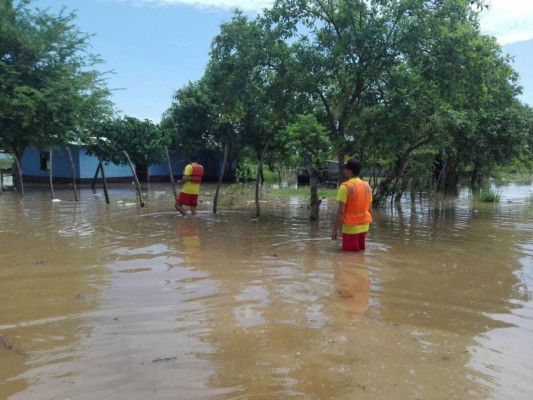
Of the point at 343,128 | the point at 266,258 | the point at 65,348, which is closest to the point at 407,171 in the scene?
the point at 343,128

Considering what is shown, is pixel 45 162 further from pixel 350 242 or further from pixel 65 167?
pixel 350 242

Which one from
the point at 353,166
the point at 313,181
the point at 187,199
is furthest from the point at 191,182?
the point at 353,166

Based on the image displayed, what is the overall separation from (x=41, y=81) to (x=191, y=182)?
31.6 ft

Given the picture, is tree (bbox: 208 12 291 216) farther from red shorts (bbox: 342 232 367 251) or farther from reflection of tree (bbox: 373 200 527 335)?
red shorts (bbox: 342 232 367 251)

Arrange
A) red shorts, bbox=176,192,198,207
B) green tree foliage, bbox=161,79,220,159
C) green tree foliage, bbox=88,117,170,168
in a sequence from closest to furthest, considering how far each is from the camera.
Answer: red shorts, bbox=176,192,198,207
green tree foliage, bbox=88,117,170,168
green tree foliage, bbox=161,79,220,159

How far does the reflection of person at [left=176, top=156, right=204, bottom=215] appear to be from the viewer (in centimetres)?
1252

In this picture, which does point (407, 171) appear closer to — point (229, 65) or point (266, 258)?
point (229, 65)

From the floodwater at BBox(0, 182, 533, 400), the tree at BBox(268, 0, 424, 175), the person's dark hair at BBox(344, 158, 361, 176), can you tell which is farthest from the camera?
the tree at BBox(268, 0, 424, 175)

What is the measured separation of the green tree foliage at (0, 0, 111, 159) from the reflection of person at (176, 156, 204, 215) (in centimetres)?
745

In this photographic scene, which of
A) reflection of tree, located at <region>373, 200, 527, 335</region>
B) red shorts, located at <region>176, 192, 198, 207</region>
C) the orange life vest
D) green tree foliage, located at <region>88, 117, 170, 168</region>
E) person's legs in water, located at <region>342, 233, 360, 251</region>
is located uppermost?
green tree foliage, located at <region>88, 117, 170, 168</region>

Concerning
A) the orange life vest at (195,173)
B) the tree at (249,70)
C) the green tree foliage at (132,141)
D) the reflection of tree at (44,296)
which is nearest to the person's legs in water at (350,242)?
the reflection of tree at (44,296)

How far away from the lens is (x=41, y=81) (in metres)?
18.2

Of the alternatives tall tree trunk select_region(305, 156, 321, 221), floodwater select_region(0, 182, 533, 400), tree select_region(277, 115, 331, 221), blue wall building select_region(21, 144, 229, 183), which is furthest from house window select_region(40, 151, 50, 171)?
tall tree trunk select_region(305, 156, 321, 221)

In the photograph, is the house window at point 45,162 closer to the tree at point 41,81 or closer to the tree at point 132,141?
the tree at point 132,141
